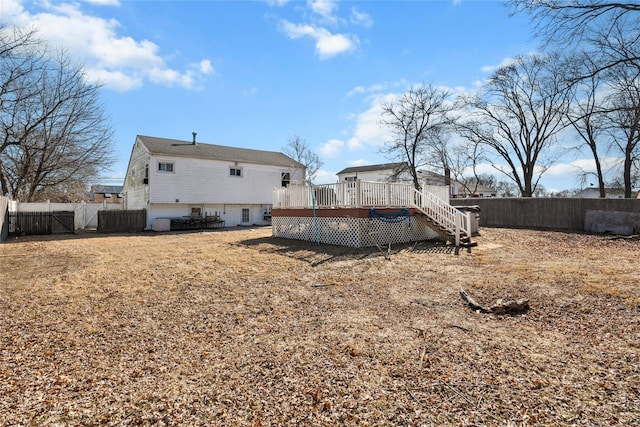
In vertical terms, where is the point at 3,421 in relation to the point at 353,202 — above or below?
below

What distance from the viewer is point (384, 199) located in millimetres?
11836

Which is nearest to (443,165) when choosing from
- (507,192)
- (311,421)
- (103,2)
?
(103,2)

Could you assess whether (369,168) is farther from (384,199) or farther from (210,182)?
(384,199)

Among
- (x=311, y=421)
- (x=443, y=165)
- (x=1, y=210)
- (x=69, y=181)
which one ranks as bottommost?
(x=311, y=421)

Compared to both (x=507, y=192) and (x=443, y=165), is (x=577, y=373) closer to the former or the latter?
(x=443, y=165)

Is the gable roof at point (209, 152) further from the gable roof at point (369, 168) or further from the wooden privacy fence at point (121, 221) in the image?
the gable roof at point (369, 168)

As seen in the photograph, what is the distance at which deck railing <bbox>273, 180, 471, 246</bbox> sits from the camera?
1124 cm

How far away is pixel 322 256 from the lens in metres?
9.59

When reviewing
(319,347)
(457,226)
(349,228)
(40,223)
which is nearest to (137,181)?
(40,223)

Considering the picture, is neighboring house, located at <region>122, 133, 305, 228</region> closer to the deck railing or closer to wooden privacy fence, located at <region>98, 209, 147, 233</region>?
wooden privacy fence, located at <region>98, 209, 147, 233</region>

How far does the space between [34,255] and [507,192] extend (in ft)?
212

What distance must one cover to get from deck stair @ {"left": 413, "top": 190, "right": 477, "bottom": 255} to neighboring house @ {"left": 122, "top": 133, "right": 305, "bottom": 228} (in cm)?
1507

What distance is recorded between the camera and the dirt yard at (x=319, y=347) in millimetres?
2668

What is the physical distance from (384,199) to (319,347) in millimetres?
8565
